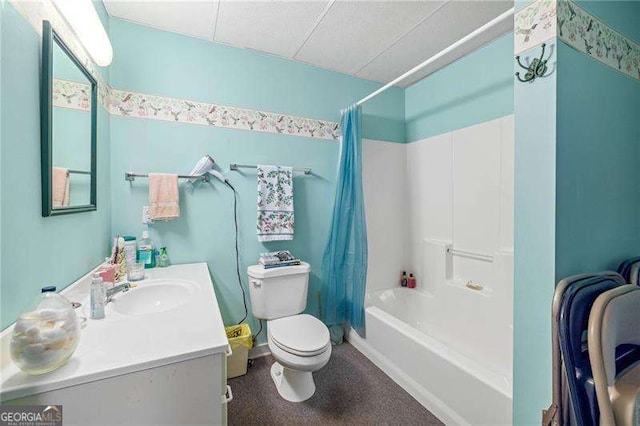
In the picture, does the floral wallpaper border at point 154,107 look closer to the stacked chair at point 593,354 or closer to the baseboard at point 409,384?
the baseboard at point 409,384

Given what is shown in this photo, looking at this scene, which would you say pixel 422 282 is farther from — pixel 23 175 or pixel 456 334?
pixel 23 175

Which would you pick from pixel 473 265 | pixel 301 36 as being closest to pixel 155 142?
pixel 301 36

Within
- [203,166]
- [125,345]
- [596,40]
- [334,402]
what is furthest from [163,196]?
[596,40]

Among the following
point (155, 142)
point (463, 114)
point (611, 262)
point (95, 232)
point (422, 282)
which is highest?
point (463, 114)

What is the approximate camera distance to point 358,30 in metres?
1.70

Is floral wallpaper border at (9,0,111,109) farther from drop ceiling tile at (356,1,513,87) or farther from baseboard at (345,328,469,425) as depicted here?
baseboard at (345,328,469,425)

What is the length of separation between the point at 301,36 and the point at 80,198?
1595 mm

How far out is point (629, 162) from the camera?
118 cm

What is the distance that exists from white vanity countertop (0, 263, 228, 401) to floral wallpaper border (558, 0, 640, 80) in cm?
156

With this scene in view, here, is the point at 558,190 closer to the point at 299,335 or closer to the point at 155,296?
the point at 299,335

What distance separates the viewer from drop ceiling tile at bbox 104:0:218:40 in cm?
147

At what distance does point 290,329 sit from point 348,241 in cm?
81

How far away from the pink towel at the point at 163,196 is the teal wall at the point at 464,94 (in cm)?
208

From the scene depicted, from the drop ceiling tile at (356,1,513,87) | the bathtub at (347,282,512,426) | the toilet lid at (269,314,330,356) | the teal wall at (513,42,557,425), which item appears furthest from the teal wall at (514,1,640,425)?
the toilet lid at (269,314,330,356)
